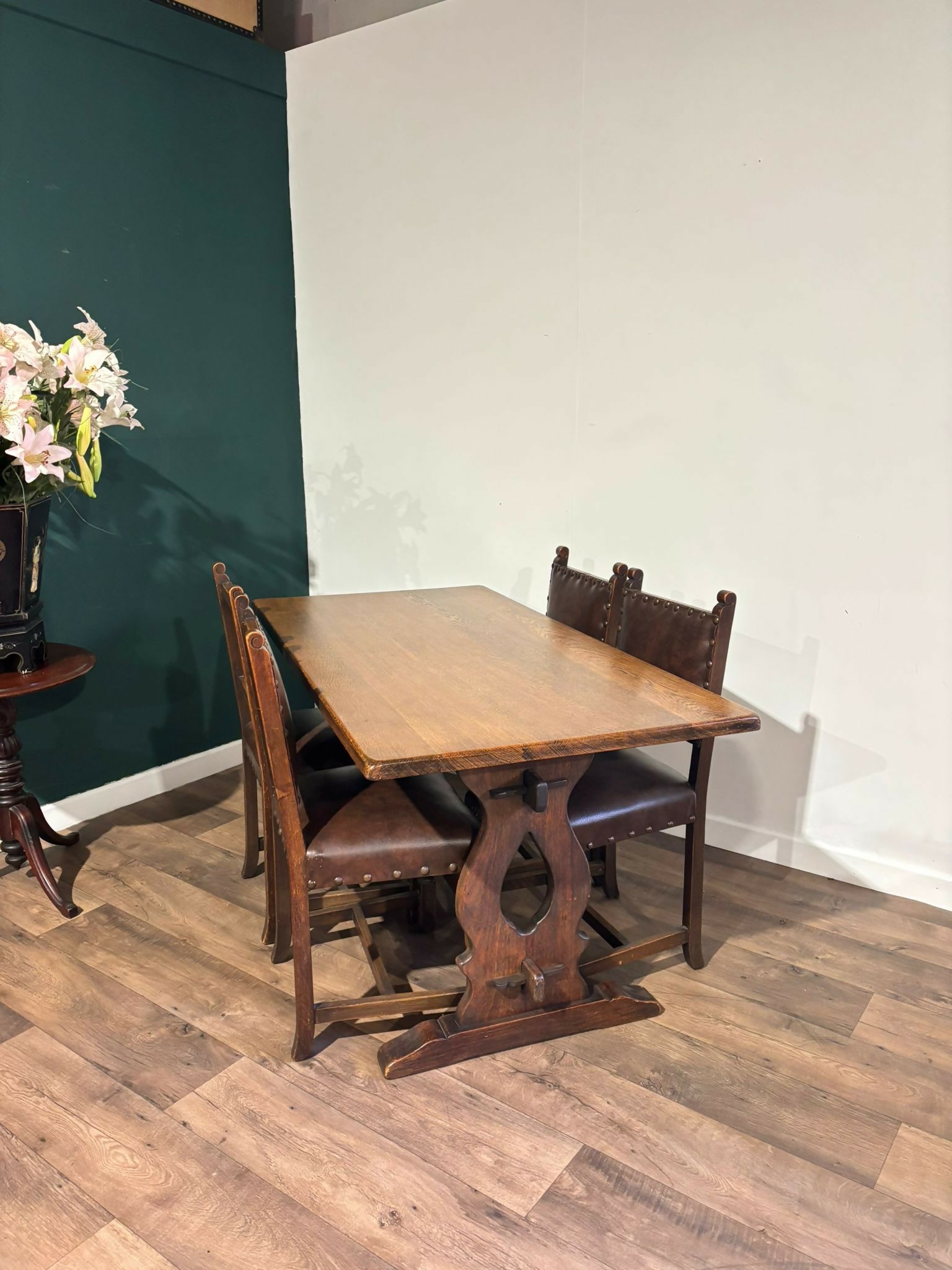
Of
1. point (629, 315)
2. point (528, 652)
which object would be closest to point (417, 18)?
point (629, 315)

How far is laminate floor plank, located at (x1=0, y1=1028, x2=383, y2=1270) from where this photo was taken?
1475mm

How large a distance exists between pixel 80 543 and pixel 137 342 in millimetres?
710

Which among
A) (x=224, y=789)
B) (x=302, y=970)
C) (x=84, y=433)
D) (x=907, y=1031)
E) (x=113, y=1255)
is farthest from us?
(x=224, y=789)

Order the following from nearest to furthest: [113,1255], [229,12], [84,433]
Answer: [113,1255]
[84,433]
[229,12]

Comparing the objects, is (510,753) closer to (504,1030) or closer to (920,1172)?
(504,1030)

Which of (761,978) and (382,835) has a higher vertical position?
(382,835)

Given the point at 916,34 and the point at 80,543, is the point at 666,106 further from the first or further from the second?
the point at 80,543

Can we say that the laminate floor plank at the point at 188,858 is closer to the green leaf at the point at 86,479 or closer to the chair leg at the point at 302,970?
the chair leg at the point at 302,970

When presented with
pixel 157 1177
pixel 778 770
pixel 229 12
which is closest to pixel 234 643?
pixel 157 1177

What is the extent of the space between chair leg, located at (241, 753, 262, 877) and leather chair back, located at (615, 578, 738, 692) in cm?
110

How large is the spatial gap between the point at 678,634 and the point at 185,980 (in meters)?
1.45

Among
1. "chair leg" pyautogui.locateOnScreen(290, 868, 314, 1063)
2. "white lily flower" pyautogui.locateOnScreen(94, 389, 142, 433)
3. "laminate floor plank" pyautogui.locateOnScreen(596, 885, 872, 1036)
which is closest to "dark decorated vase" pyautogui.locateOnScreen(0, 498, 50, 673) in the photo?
"white lily flower" pyautogui.locateOnScreen(94, 389, 142, 433)

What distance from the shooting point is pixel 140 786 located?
128 inches

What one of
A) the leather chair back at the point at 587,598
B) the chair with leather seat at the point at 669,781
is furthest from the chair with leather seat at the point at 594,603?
the chair with leather seat at the point at 669,781
